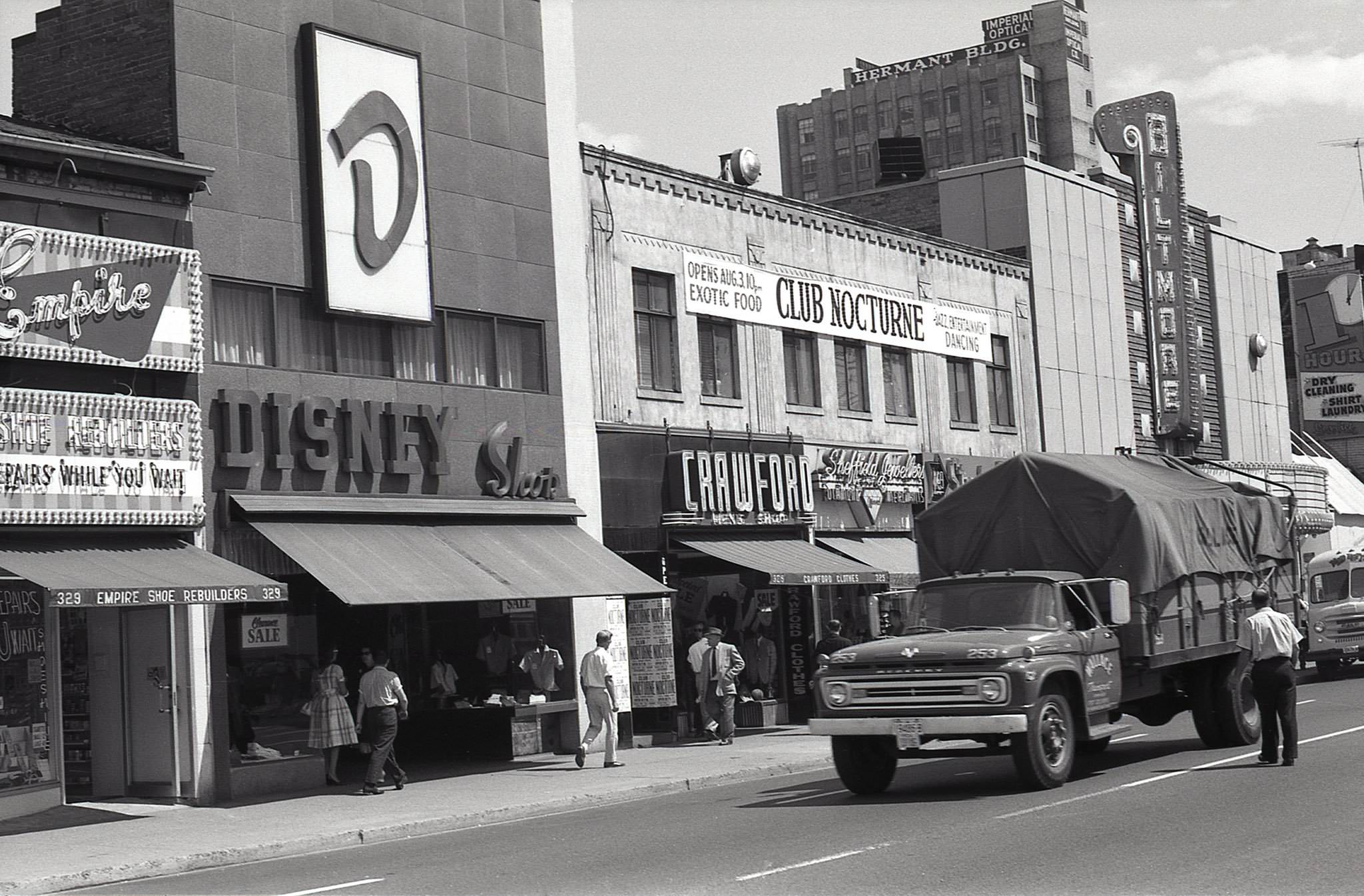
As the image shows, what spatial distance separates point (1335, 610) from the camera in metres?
32.1

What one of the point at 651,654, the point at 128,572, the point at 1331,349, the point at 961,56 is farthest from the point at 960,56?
the point at 128,572

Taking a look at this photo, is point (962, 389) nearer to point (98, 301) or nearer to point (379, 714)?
point (379, 714)

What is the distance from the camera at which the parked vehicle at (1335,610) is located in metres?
31.9

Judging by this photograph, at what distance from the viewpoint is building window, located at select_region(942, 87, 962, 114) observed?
4417 inches

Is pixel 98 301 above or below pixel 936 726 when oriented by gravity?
above

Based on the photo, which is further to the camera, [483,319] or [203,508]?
[483,319]

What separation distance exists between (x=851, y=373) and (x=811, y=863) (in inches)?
769

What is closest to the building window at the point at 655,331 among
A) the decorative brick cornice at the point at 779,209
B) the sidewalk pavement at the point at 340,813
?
the decorative brick cornice at the point at 779,209

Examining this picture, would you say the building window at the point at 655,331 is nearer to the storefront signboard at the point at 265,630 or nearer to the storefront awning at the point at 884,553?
the storefront awning at the point at 884,553

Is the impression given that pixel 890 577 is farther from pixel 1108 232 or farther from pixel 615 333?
pixel 1108 232

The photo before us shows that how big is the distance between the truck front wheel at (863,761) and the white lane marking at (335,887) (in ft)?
16.7

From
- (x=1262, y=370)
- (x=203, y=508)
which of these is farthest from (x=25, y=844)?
(x=1262, y=370)

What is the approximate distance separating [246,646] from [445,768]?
140 inches

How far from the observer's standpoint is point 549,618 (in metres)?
24.0
